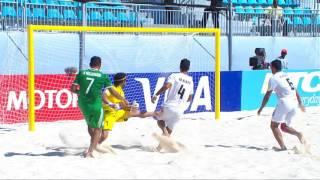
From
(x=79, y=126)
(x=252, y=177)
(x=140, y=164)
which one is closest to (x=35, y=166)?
(x=140, y=164)

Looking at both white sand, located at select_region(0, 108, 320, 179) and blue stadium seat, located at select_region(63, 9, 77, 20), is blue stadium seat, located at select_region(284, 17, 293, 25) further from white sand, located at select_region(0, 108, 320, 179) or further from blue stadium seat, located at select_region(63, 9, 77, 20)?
white sand, located at select_region(0, 108, 320, 179)

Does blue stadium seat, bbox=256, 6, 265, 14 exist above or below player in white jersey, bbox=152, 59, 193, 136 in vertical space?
above

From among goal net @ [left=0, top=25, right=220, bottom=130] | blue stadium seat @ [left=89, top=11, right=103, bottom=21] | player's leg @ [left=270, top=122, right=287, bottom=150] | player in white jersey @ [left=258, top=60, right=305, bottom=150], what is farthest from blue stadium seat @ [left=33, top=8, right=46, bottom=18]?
player's leg @ [left=270, top=122, right=287, bottom=150]

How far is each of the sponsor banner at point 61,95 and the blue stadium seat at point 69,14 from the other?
335 centimetres

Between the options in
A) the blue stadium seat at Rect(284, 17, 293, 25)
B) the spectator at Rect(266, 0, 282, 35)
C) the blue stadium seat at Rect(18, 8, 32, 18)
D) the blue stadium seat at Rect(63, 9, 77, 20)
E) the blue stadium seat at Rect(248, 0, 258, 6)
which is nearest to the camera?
the blue stadium seat at Rect(18, 8, 32, 18)

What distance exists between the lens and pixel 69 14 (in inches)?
727

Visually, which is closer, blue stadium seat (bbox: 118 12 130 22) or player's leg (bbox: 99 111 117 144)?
player's leg (bbox: 99 111 117 144)

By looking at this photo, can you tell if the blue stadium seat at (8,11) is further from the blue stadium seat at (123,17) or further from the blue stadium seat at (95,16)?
the blue stadium seat at (123,17)

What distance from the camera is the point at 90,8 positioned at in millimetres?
18781

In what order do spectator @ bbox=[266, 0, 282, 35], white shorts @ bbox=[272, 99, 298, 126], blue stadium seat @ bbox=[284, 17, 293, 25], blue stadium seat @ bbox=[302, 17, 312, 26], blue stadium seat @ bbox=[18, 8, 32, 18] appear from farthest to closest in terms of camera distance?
blue stadium seat @ bbox=[302, 17, 312, 26], blue stadium seat @ bbox=[284, 17, 293, 25], spectator @ bbox=[266, 0, 282, 35], blue stadium seat @ bbox=[18, 8, 32, 18], white shorts @ bbox=[272, 99, 298, 126]

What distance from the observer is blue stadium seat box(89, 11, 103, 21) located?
61.9 feet

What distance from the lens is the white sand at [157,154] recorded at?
345 inches

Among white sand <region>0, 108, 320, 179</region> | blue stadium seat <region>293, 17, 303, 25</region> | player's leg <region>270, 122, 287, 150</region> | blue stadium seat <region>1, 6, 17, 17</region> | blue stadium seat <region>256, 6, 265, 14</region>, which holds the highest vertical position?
blue stadium seat <region>256, 6, 265, 14</region>

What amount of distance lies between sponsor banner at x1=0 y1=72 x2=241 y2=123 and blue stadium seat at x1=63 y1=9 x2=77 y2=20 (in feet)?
11.0
